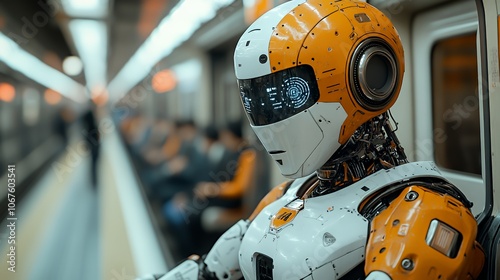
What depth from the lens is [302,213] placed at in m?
1.40

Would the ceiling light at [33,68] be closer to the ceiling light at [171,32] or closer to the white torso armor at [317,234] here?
the ceiling light at [171,32]

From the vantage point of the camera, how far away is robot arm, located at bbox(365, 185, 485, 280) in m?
1.09

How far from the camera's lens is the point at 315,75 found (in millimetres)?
1312

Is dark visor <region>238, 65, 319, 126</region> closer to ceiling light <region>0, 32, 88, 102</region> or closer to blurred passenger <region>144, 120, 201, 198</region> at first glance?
blurred passenger <region>144, 120, 201, 198</region>

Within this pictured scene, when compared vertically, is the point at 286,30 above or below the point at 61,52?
below

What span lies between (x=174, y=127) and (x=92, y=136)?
2.40 meters

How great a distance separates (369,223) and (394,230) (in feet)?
0.44

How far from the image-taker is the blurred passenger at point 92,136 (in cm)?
627

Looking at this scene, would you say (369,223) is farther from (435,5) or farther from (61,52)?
(61,52)

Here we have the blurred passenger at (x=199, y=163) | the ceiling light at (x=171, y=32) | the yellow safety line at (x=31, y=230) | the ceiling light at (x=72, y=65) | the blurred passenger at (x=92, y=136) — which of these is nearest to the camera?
the yellow safety line at (x=31, y=230)

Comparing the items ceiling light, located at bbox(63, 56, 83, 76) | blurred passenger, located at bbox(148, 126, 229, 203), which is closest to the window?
blurred passenger, located at bbox(148, 126, 229, 203)

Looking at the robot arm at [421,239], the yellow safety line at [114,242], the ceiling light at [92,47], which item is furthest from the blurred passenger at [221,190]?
the ceiling light at [92,47]

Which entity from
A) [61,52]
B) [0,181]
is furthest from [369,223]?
[61,52]

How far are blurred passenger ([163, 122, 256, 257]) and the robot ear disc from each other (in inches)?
58.9
